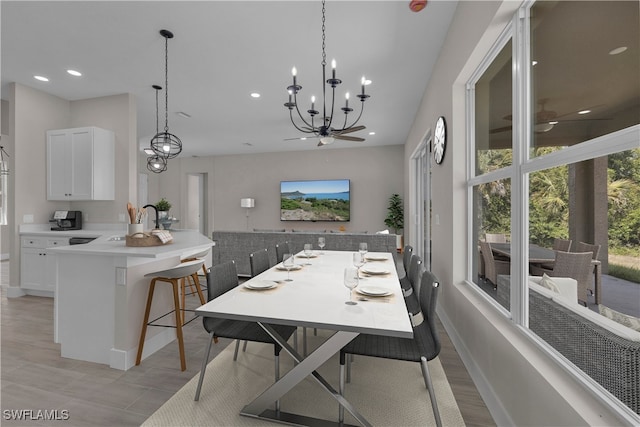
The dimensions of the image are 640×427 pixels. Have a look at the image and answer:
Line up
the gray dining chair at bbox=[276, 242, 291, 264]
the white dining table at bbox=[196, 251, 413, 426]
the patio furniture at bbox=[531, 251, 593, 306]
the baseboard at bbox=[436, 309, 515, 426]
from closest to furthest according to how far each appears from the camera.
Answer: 1. the patio furniture at bbox=[531, 251, 593, 306]
2. the white dining table at bbox=[196, 251, 413, 426]
3. the baseboard at bbox=[436, 309, 515, 426]
4. the gray dining chair at bbox=[276, 242, 291, 264]

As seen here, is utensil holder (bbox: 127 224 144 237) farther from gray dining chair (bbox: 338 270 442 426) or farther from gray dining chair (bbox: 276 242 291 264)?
gray dining chair (bbox: 338 270 442 426)

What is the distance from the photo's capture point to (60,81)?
387 cm

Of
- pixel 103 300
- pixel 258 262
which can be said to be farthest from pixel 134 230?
pixel 258 262

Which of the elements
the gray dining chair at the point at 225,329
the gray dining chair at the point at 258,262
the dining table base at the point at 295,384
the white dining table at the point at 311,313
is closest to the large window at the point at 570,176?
the white dining table at the point at 311,313

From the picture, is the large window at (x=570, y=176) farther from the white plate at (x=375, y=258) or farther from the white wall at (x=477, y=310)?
the white plate at (x=375, y=258)

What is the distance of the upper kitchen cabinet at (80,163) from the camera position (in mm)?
4160

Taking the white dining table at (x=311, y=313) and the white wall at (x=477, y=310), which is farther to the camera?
the white dining table at (x=311, y=313)

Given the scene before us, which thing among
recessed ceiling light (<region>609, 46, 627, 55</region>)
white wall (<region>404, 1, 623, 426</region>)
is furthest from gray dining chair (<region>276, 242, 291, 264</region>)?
recessed ceiling light (<region>609, 46, 627, 55</region>)

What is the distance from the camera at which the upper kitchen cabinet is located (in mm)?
4160

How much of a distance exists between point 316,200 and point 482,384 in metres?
Result: 6.47

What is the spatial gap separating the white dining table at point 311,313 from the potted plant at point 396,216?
5.45 metres

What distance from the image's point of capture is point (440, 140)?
10.1 ft

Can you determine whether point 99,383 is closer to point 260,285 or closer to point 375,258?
point 260,285

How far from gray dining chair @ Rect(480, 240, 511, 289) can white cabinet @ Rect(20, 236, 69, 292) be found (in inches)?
203
